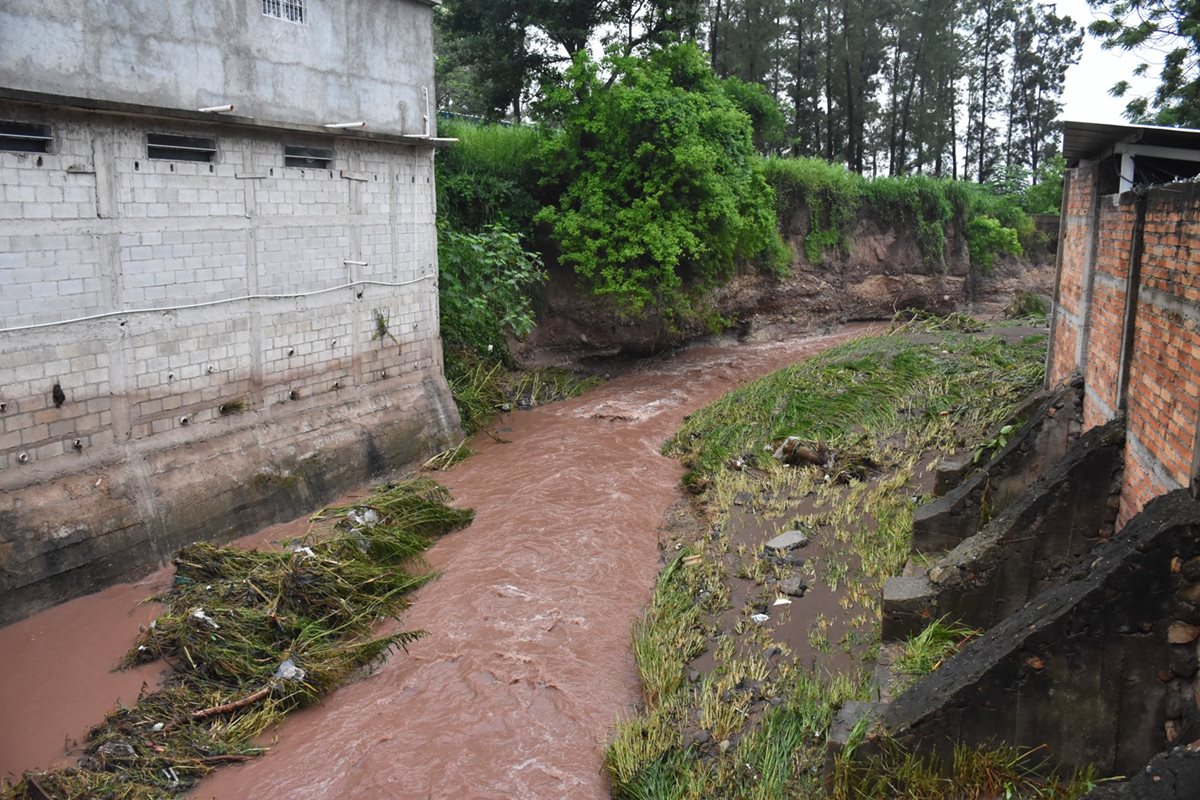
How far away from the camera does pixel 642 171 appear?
17016 mm

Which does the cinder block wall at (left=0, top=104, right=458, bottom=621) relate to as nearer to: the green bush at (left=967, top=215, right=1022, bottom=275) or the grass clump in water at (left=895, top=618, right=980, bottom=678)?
the grass clump in water at (left=895, top=618, right=980, bottom=678)

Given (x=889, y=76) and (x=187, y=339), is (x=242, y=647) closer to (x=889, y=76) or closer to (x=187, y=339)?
(x=187, y=339)

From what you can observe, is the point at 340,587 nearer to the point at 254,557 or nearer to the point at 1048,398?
the point at 254,557

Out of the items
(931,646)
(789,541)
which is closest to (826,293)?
(789,541)

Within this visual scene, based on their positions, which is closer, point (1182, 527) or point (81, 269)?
point (1182, 527)

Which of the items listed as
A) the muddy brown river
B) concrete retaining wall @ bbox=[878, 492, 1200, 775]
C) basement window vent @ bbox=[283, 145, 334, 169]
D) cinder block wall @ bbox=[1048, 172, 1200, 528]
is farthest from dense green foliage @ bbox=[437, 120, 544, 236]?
concrete retaining wall @ bbox=[878, 492, 1200, 775]

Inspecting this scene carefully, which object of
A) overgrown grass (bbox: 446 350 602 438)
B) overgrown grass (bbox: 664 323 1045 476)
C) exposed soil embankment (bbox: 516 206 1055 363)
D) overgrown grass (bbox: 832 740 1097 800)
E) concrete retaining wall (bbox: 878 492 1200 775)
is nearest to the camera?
concrete retaining wall (bbox: 878 492 1200 775)

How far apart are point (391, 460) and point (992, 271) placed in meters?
21.2

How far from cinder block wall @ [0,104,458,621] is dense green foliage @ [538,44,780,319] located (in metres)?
4.42

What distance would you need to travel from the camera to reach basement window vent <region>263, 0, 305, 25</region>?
1053 centimetres

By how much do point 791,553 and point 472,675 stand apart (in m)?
3.29

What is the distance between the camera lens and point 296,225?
36.8 feet

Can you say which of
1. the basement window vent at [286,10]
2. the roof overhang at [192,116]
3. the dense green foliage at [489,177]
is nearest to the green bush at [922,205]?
the dense green foliage at [489,177]

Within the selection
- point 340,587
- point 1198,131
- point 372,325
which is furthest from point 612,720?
point 372,325
